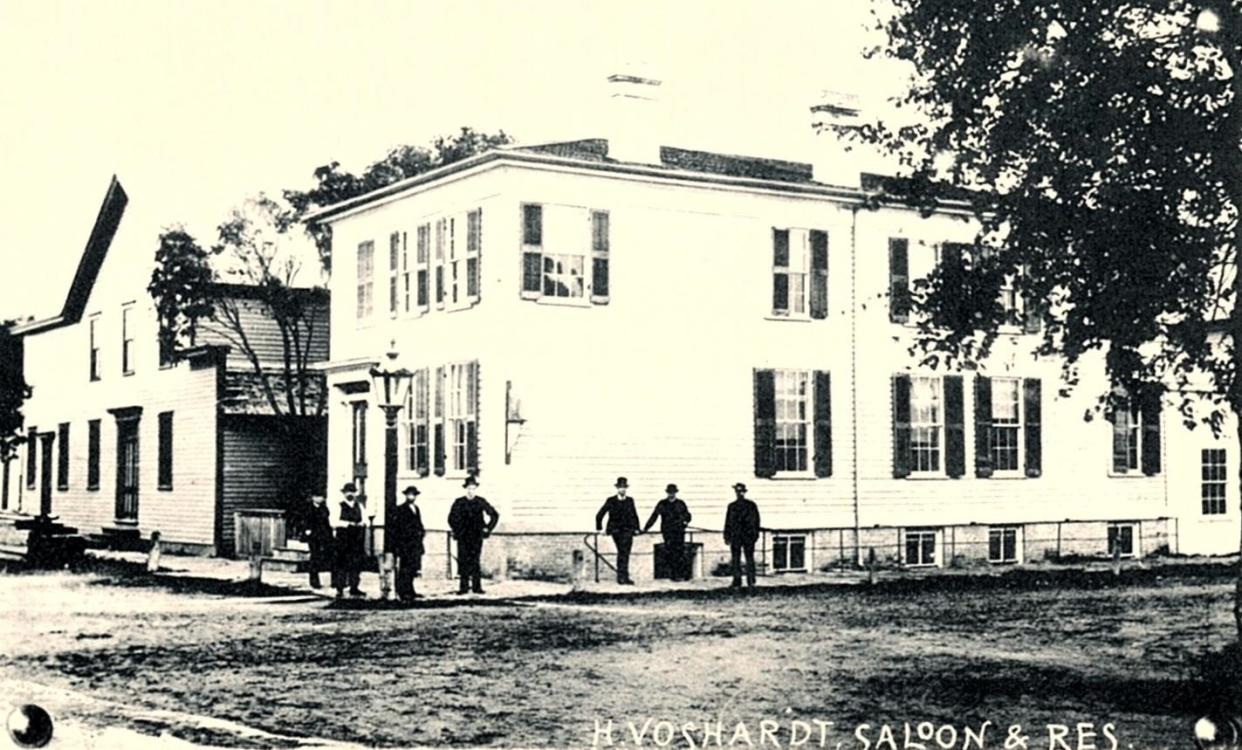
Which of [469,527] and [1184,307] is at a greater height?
[1184,307]

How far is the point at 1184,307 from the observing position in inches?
471

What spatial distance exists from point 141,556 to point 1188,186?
25.3 m

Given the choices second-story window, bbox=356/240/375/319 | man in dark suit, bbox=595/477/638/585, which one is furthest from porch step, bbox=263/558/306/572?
man in dark suit, bbox=595/477/638/585

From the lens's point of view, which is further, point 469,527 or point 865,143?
point 469,527

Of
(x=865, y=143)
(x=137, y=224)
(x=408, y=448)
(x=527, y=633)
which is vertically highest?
(x=137, y=224)

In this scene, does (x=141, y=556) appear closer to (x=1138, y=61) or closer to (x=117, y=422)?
(x=117, y=422)

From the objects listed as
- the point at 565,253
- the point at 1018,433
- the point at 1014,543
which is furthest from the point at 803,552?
the point at 565,253

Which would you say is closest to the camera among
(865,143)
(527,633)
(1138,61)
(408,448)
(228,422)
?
(1138,61)

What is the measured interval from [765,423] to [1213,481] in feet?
35.2

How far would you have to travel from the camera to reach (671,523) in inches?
934

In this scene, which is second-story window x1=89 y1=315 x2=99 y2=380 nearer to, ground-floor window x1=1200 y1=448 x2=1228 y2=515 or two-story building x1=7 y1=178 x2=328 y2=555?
two-story building x1=7 y1=178 x2=328 y2=555

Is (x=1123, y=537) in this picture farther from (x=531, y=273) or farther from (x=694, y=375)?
(x=531, y=273)

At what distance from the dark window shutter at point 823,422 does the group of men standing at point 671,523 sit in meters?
3.54

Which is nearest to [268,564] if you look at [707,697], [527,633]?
[527,633]
